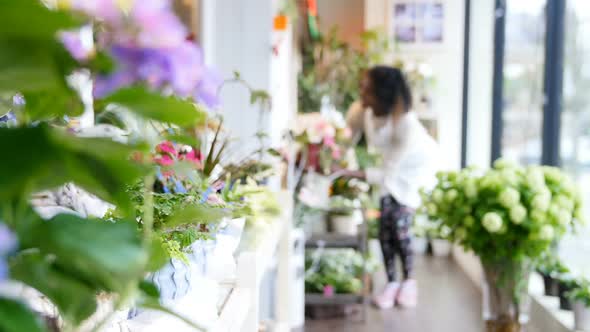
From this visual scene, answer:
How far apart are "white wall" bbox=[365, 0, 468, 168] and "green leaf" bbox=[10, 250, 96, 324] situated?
21.4 ft

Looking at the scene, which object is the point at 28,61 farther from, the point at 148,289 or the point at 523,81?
the point at 523,81

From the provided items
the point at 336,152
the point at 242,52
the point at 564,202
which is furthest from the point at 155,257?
the point at 336,152

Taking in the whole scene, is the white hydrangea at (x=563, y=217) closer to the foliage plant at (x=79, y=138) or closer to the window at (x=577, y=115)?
the window at (x=577, y=115)

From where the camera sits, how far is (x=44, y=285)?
46 cm

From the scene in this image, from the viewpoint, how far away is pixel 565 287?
331cm

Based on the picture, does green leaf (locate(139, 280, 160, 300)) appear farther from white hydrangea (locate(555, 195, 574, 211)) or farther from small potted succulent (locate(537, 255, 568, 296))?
small potted succulent (locate(537, 255, 568, 296))

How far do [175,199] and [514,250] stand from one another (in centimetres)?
195

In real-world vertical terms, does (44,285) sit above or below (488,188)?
above

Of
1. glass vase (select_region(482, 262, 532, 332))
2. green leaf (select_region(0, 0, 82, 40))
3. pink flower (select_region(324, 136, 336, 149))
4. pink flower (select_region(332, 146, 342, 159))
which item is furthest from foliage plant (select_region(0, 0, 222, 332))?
pink flower (select_region(332, 146, 342, 159))

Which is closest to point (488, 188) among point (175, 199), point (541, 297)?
point (541, 297)

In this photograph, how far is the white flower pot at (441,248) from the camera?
660cm

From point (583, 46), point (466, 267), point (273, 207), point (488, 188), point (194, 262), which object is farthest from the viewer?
point (466, 267)

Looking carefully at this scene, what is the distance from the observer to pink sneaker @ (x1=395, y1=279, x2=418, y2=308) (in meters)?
4.79

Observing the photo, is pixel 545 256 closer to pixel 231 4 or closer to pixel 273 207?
pixel 273 207
